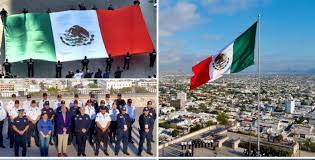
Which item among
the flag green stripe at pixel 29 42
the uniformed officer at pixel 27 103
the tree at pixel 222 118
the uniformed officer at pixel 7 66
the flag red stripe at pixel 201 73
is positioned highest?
the flag green stripe at pixel 29 42

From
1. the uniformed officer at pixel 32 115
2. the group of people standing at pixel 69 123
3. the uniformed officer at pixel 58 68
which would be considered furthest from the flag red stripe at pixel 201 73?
the uniformed officer at pixel 58 68

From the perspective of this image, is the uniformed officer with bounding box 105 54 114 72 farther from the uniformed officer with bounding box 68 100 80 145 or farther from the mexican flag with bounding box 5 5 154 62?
the uniformed officer with bounding box 68 100 80 145

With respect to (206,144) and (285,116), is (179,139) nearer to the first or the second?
(206,144)

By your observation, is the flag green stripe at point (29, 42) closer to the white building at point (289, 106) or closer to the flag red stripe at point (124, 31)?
the flag red stripe at point (124, 31)

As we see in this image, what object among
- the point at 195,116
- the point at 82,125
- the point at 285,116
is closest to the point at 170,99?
the point at 195,116

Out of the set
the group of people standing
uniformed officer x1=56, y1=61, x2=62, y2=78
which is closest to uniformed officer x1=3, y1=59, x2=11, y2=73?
uniformed officer x1=56, y1=61, x2=62, y2=78

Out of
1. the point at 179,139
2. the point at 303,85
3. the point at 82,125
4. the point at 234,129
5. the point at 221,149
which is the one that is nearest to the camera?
the point at 82,125
